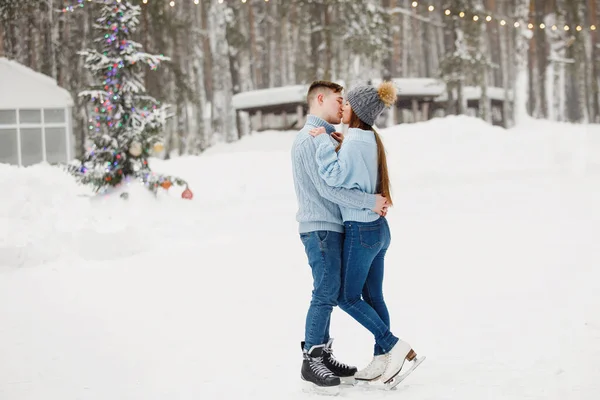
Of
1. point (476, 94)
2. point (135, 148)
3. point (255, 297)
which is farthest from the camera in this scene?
point (476, 94)

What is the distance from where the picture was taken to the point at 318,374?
4.70 metres

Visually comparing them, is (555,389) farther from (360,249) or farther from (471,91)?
(471,91)

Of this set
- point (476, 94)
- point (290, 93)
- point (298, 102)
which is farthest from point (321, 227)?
point (476, 94)

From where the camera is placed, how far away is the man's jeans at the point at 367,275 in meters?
4.64

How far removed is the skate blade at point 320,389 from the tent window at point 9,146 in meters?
21.2

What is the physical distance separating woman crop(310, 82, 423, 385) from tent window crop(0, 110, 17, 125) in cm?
2130

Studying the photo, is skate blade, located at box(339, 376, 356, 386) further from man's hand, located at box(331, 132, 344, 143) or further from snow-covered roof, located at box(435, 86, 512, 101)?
snow-covered roof, located at box(435, 86, 512, 101)

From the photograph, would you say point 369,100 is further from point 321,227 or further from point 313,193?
point 321,227

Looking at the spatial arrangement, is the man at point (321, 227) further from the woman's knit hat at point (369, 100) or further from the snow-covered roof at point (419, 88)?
the snow-covered roof at point (419, 88)

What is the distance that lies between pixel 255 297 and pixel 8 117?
18.7 metres

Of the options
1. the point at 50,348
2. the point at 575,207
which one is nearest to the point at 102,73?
the point at 575,207

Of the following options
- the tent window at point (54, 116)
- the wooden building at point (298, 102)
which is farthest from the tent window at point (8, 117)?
the wooden building at point (298, 102)

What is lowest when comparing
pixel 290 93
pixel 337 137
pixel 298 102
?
pixel 337 137

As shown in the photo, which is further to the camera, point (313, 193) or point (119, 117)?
point (119, 117)
